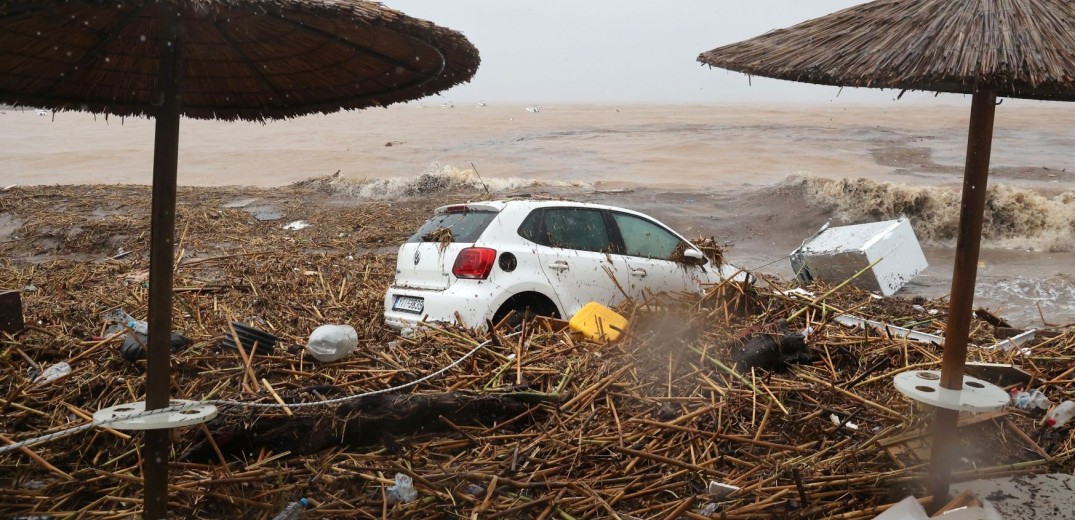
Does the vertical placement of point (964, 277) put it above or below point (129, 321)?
above

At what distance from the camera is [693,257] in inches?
343

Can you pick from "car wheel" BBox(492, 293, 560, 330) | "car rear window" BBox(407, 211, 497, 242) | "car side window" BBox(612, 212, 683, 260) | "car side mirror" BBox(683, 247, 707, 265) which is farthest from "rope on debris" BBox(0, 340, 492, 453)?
"car side mirror" BBox(683, 247, 707, 265)

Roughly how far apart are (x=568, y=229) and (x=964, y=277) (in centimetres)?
451

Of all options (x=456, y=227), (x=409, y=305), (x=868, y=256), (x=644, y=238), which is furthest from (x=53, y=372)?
(x=868, y=256)

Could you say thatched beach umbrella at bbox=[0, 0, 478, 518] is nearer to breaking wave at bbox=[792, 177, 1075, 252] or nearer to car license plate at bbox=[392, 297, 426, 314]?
car license plate at bbox=[392, 297, 426, 314]

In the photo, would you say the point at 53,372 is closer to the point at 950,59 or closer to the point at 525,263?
the point at 525,263

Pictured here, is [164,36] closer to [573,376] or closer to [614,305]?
[573,376]

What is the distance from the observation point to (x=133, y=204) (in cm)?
2036

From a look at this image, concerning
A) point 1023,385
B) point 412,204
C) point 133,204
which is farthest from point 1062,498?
point 133,204

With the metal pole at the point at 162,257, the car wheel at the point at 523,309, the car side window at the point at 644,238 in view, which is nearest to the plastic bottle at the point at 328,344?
the car wheel at the point at 523,309

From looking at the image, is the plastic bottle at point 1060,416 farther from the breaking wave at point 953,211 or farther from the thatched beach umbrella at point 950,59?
the breaking wave at point 953,211

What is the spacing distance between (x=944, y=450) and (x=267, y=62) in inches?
155

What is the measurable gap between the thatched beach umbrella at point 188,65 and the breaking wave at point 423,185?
62.0 feet

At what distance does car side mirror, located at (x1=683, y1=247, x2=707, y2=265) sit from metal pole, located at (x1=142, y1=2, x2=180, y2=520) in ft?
20.1
